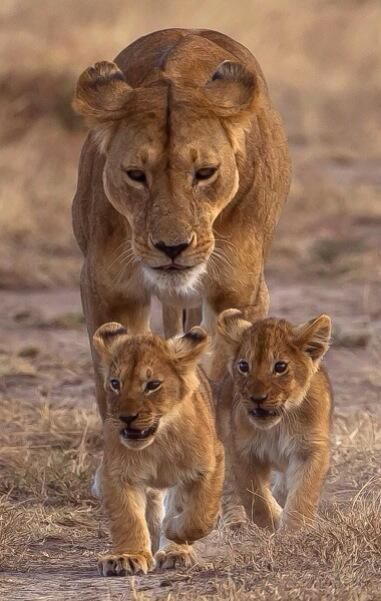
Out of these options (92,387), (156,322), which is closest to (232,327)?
(92,387)

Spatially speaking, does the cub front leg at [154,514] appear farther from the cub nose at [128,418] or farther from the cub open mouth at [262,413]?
the cub nose at [128,418]

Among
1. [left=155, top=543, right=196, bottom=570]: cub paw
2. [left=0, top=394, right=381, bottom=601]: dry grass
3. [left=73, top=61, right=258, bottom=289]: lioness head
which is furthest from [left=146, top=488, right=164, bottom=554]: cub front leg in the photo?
[left=73, top=61, right=258, bottom=289]: lioness head

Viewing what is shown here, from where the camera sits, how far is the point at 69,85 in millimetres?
16406

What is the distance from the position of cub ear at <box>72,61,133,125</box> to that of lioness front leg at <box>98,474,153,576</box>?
154 centimetres

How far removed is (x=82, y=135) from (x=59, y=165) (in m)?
0.76

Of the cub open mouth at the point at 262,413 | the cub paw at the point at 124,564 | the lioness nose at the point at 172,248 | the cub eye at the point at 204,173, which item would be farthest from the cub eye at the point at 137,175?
the cub paw at the point at 124,564

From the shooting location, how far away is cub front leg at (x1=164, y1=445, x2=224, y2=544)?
18.4ft

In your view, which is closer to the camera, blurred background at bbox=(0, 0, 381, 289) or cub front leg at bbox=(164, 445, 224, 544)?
cub front leg at bbox=(164, 445, 224, 544)

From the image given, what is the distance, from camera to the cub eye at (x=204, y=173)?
6.26 m

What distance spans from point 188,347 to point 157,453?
372 millimetres

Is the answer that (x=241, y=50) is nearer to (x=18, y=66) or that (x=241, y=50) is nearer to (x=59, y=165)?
(x=59, y=165)

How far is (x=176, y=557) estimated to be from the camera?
564 centimetres

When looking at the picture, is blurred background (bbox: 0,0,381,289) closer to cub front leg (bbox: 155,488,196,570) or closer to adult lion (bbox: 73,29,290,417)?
adult lion (bbox: 73,29,290,417)

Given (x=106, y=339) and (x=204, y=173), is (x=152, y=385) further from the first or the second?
(x=204, y=173)
